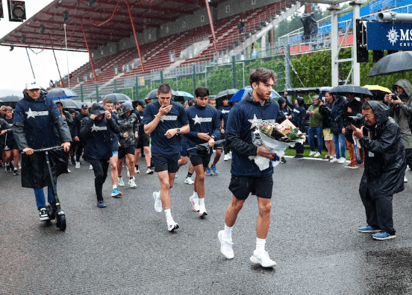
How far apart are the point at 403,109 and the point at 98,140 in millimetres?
5492

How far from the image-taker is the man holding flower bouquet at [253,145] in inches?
171

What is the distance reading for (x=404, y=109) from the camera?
302 inches

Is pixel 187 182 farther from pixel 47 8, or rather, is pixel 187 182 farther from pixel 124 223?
pixel 47 8

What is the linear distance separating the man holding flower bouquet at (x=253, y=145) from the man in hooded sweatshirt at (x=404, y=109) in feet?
12.9

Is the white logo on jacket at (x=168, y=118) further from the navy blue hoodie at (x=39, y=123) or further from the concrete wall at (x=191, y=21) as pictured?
the concrete wall at (x=191, y=21)

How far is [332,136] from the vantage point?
1176 cm

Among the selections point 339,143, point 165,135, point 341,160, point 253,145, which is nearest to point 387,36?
point 339,143

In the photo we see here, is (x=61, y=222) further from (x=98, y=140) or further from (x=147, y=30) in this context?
(x=147, y=30)

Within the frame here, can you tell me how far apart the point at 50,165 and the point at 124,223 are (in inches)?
56.1

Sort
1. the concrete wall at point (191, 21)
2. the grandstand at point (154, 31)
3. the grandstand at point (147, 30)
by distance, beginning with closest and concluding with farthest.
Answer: the grandstand at point (154, 31)
the grandstand at point (147, 30)
the concrete wall at point (191, 21)

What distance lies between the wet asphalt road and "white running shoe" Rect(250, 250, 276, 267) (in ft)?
0.22

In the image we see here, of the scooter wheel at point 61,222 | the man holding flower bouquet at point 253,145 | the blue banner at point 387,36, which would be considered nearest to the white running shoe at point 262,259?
the man holding flower bouquet at point 253,145

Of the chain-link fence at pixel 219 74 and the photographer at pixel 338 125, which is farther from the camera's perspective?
the chain-link fence at pixel 219 74

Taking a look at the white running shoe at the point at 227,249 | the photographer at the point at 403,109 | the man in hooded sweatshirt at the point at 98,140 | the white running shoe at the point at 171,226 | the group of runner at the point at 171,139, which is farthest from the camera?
the man in hooded sweatshirt at the point at 98,140
